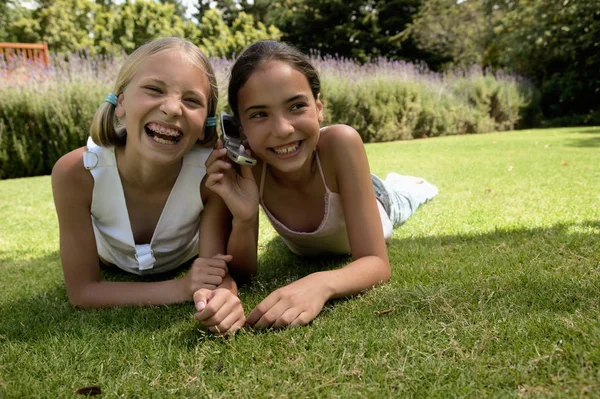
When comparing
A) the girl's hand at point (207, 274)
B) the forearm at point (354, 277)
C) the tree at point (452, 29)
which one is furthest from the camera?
the tree at point (452, 29)

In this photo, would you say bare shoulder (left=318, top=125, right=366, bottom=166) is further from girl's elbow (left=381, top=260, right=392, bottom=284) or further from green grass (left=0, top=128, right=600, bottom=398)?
green grass (left=0, top=128, right=600, bottom=398)

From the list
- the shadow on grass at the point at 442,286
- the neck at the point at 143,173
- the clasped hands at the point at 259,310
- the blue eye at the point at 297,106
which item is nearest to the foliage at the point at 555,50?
the shadow on grass at the point at 442,286

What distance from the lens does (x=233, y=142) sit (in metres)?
2.53

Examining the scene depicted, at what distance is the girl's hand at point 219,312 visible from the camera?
1945 millimetres

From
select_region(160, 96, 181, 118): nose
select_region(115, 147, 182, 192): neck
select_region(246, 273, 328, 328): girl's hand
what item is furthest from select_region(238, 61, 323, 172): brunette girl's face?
select_region(246, 273, 328, 328): girl's hand

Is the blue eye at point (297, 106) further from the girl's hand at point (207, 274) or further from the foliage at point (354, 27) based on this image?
the foliage at point (354, 27)

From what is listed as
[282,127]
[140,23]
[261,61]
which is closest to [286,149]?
[282,127]

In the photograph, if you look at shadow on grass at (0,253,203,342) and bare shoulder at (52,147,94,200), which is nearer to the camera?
shadow on grass at (0,253,203,342)

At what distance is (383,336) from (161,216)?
1.42 metres

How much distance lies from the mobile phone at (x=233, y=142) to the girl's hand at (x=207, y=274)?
466mm

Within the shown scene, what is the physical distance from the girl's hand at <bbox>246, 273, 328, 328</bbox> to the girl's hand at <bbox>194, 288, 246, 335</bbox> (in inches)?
2.8

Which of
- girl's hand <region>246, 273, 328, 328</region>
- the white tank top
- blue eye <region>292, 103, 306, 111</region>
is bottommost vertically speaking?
girl's hand <region>246, 273, 328, 328</region>

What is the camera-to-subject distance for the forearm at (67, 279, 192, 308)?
8.05 ft

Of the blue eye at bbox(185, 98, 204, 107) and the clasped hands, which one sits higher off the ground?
the blue eye at bbox(185, 98, 204, 107)
